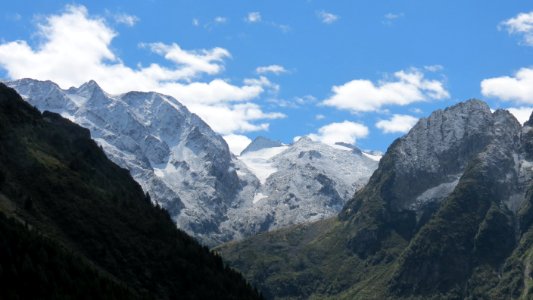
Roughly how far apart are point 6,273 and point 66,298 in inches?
625

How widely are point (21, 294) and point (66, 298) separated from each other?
11.4 m

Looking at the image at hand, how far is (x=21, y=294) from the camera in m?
193

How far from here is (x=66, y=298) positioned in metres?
199

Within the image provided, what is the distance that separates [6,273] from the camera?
650 ft

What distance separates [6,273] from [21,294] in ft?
28.4
